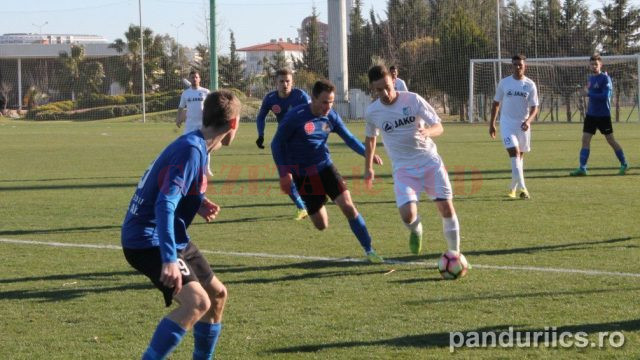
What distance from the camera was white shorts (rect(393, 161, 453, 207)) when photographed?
813 centimetres

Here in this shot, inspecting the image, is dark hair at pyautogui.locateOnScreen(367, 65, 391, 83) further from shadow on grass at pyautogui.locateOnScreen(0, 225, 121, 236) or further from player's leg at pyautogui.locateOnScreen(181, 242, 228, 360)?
shadow on grass at pyautogui.locateOnScreen(0, 225, 121, 236)

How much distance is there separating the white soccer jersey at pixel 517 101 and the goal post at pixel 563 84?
2771 cm

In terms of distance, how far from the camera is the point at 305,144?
29.2 feet

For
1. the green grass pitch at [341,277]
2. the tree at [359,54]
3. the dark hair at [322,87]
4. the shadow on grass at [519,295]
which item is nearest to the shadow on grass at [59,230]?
the green grass pitch at [341,277]

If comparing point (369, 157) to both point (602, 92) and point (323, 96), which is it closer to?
point (323, 96)

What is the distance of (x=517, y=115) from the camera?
13094mm

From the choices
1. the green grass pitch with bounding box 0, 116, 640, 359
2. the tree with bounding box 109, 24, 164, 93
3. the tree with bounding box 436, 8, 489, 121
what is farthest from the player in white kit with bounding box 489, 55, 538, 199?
the tree with bounding box 109, 24, 164, 93

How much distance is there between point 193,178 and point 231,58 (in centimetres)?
6602

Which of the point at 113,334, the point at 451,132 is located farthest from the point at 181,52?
the point at 113,334

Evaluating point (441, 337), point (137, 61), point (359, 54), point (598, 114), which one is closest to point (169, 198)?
point (441, 337)

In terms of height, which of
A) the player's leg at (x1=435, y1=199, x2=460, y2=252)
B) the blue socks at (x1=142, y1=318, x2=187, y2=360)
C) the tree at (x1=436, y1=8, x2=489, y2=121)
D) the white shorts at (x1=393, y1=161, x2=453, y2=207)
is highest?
the tree at (x1=436, y1=8, x2=489, y2=121)

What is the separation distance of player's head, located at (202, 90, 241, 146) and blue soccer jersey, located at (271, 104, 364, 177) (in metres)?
3.97

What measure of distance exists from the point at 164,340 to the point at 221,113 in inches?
49.0

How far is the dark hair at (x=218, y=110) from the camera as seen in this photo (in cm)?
477
